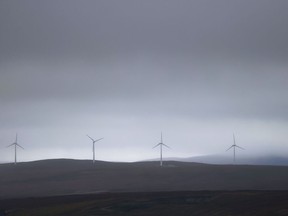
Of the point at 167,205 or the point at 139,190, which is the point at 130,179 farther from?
the point at 167,205

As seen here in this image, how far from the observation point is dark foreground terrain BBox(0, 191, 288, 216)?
69562 millimetres

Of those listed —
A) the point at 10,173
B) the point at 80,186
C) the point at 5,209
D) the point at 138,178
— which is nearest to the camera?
the point at 5,209

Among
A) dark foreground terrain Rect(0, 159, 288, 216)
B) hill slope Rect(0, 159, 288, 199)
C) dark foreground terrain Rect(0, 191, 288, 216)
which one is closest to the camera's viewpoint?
dark foreground terrain Rect(0, 191, 288, 216)

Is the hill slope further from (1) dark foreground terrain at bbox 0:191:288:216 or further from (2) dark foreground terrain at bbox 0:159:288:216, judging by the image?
(1) dark foreground terrain at bbox 0:191:288:216

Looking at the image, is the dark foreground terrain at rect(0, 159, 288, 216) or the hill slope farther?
the hill slope

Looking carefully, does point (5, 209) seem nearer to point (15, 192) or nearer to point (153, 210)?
point (153, 210)

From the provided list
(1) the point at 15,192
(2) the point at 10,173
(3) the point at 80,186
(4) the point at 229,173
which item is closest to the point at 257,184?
(4) the point at 229,173

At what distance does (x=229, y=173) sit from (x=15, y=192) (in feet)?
147

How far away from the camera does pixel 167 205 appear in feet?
254

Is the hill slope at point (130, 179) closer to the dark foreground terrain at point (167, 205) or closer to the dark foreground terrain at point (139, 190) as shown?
the dark foreground terrain at point (139, 190)

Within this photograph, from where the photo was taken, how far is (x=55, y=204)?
8812 centimetres

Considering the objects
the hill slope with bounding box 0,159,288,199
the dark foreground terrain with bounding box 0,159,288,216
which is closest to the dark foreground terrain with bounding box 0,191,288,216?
the dark foreground terrain with bounding box 0,159,288,216

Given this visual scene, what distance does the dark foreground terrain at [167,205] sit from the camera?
69562 millimetres

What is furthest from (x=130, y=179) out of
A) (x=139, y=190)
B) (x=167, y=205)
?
(x=167, y=205)
